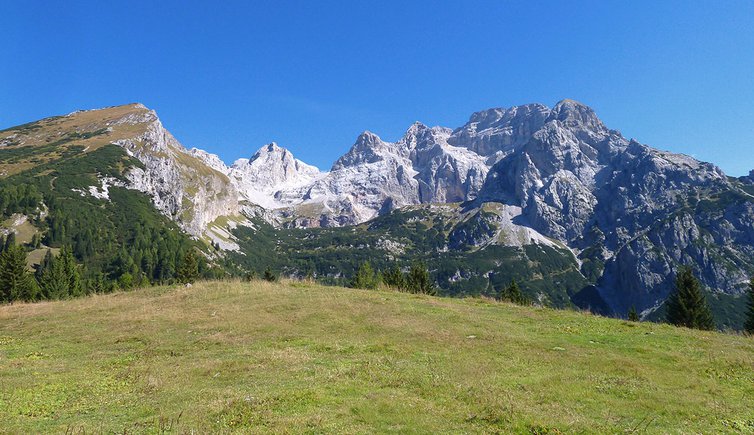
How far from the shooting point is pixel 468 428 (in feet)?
43.1

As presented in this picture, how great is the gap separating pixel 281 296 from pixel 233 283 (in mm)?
9743

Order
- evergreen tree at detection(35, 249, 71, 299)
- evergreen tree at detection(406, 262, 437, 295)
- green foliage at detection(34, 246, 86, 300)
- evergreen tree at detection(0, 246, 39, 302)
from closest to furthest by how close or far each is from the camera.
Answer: evergreen tree at detection(0, 246, 39, 302) < evergreen tree at detection(406, 262, 437, 295) < evergreen tree at detection(35, 249, 71, 299) < green foliage at detection(34, 246, 86, 300)

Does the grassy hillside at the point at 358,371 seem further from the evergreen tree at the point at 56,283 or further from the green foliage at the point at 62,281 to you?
the green foliage at the point at 62,281

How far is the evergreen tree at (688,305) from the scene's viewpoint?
69875 mm

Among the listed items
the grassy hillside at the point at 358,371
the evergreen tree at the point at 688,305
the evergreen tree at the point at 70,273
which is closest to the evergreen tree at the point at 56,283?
the evergreen tree at the point at 70,273

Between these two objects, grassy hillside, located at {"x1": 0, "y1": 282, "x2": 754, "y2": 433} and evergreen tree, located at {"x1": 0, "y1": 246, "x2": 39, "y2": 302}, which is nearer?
grassy hillside, located at {"x1": 0, "y1": 282, "x2": 754, "y2": 433}

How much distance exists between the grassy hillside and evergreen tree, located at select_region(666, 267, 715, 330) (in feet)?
158

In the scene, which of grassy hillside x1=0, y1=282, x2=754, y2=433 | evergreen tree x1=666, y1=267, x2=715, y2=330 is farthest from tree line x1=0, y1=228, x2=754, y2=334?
grassy hillside x1=0, y1=282, x2=754, y2=433

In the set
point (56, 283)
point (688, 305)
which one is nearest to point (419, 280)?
point (688, 305)

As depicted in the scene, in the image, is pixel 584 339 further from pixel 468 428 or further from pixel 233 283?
pixel 233 283

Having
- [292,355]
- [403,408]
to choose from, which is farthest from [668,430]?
[292,355]

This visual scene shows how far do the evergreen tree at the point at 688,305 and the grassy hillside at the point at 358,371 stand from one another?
1898 inches

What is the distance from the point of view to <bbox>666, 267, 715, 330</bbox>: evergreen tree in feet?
229

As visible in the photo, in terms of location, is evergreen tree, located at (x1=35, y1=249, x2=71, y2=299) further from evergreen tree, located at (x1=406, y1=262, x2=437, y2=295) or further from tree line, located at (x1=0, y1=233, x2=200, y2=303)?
evergreen tree, located at (x1=406, y1=262, x2=437, y2=295)
